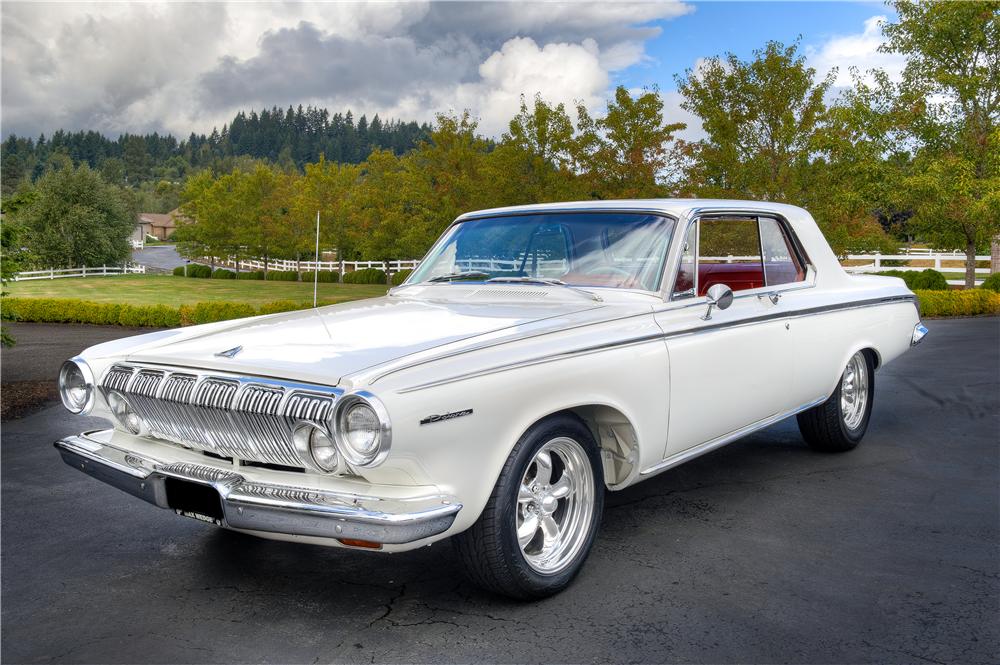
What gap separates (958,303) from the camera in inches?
793

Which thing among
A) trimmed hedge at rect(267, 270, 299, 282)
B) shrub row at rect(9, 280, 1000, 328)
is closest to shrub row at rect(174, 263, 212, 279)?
trimmed hedge at rect(267, 270, 299, 282)

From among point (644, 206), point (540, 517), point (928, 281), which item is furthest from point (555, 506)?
point (928, 281)

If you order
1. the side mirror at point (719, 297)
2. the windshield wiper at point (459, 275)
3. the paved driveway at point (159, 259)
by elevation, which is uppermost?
the windshield wiper at point (459, 275)

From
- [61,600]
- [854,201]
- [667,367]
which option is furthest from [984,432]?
[854,201]

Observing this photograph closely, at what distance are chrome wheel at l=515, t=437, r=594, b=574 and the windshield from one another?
1091 mm

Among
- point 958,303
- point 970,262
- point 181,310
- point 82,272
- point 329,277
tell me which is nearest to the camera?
point 181,310

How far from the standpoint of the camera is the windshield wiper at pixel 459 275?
495cm

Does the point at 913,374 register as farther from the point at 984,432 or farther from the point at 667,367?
the point at 667,367

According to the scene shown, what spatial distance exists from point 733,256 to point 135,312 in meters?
18.2

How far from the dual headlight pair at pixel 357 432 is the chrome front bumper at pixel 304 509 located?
14 cm

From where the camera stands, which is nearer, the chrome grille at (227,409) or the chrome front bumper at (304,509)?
the chrome front bumper at (304,509)

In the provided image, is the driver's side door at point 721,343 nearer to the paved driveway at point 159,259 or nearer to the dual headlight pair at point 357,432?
the dual headlight pair at point 357,432

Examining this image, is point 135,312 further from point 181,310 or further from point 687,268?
point 687,268

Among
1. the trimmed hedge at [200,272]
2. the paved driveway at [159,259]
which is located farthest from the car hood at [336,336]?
the paved driveway at [159,259]
